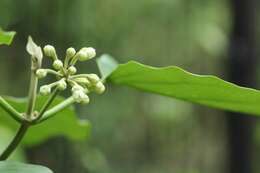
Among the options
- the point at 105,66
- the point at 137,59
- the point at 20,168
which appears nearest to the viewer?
the point at 20,168

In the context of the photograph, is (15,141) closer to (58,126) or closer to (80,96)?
(80,96)

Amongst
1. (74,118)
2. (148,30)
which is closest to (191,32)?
(148,30)

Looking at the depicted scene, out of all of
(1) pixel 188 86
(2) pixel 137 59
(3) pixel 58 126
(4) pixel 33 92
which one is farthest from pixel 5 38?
(2) pixel 137 59

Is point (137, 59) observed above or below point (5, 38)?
below

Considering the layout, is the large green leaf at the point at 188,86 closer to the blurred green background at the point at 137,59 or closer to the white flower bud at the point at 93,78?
the white flower bud at the point at 93,78

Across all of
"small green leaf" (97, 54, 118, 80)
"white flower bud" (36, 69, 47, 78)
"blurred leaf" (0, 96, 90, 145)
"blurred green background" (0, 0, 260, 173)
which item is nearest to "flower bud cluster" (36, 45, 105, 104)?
"white flower bud" (36, 69, 47, 78)

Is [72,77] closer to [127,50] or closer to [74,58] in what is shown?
[74,58]
